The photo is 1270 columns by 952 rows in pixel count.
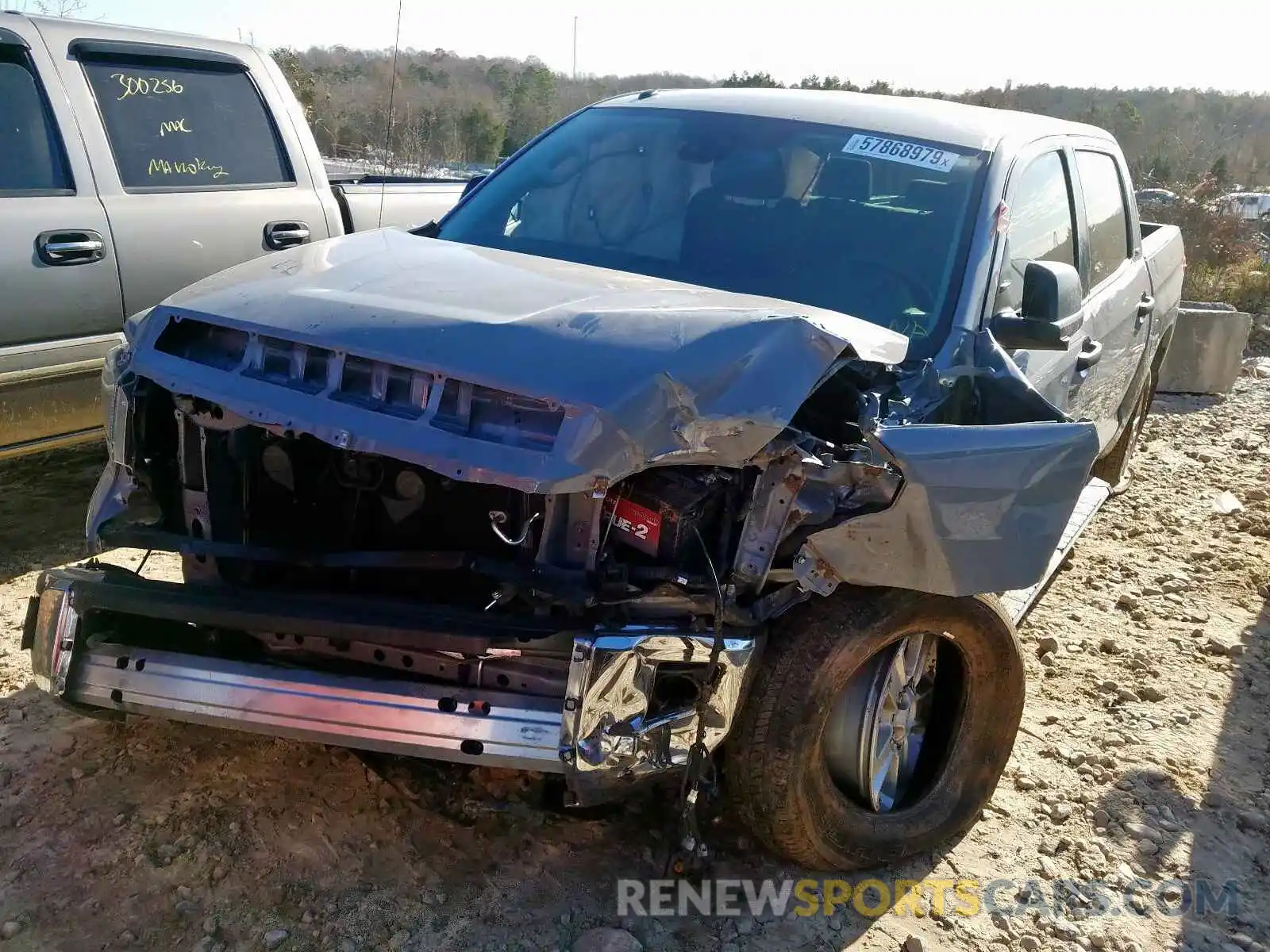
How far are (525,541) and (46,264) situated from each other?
2691mm

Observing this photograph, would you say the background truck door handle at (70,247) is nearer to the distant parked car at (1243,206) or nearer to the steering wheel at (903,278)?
the steering wheel at (903,278)

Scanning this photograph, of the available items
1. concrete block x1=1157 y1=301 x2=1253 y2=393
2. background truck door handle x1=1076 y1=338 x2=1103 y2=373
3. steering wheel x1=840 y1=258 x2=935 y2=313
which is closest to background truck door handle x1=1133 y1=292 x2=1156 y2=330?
background truck door handle x1=1076 y1=338 x2=1103 y2=373

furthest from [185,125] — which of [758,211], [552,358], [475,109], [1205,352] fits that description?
[475,109]

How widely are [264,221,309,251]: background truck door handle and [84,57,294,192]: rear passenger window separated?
23 centimetres

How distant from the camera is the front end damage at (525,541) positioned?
2322 millimetres

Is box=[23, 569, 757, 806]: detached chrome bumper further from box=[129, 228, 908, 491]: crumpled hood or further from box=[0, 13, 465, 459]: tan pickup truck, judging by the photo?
box=[0, 13, 465, 459]: tan pickup truck

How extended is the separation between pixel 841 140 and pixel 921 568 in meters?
1.69

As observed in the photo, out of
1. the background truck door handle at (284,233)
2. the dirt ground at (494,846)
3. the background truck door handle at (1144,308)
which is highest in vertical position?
the background truck door handle at (1144,308)

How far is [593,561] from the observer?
2471 mm

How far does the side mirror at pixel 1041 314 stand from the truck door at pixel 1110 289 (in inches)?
35.5

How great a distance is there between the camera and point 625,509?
2.55m

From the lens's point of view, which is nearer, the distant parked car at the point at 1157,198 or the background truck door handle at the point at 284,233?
the background truck door handle at the point at 284,233

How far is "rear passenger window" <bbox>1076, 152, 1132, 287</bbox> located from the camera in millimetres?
4410

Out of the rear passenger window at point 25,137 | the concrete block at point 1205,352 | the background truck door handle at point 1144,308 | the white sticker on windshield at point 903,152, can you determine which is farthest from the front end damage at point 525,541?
the concrete block at point 1205,352
